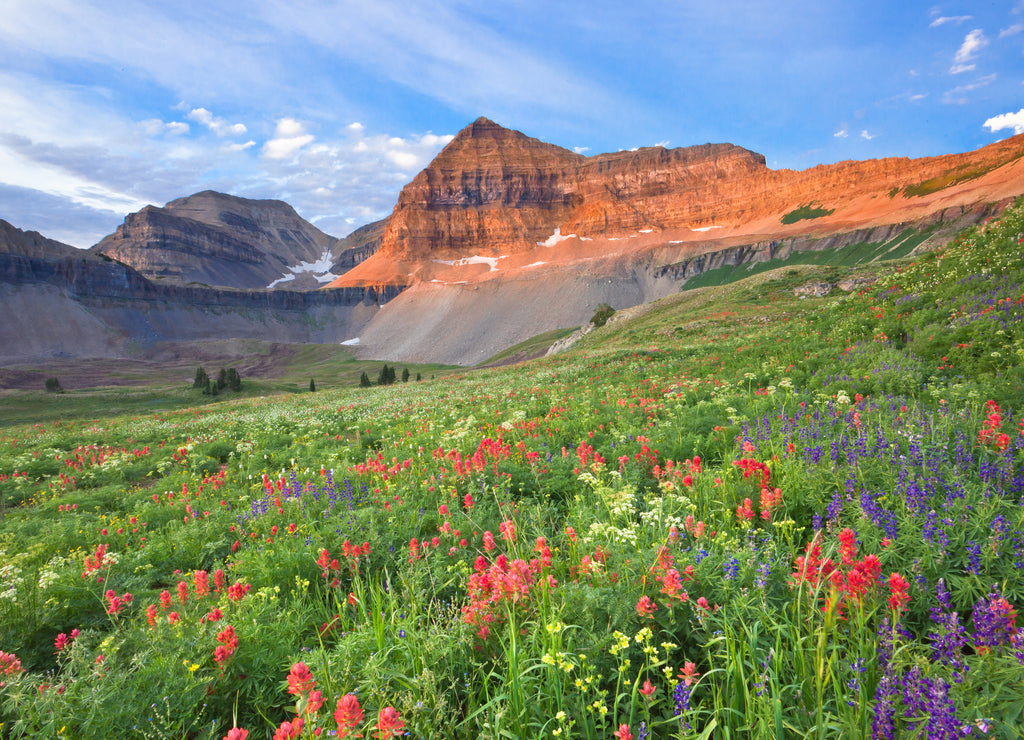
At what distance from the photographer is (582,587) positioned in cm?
292

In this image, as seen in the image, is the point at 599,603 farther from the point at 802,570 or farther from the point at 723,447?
the point at 723,447

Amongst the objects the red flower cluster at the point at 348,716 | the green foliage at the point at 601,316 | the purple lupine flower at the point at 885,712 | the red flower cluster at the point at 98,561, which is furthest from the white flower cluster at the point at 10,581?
the green foliage at the point at 601,316

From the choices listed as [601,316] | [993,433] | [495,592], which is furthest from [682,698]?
[601,316]

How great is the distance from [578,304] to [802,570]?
11653 centimetres

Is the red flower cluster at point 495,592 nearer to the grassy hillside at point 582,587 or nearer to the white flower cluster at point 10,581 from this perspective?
the grassy hillside at point 582,587

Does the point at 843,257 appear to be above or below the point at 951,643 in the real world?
above

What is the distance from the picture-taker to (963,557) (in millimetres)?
2840

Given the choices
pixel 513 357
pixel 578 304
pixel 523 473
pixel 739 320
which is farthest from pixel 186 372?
pixel 523 473

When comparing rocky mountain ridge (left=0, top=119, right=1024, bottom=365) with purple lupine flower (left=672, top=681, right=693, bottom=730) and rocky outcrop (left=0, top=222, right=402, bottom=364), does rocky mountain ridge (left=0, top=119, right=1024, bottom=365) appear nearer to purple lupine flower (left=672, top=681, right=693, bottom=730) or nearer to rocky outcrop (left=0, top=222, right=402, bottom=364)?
rocky outcrop (left=0, top=222, right=402, bottom=364)

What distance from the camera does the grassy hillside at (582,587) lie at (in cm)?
225

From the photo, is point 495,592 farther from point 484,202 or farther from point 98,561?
point 484,202

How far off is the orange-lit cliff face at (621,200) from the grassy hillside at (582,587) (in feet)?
438

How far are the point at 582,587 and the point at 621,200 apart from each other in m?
193

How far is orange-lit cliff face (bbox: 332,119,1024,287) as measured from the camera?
4763 inches
